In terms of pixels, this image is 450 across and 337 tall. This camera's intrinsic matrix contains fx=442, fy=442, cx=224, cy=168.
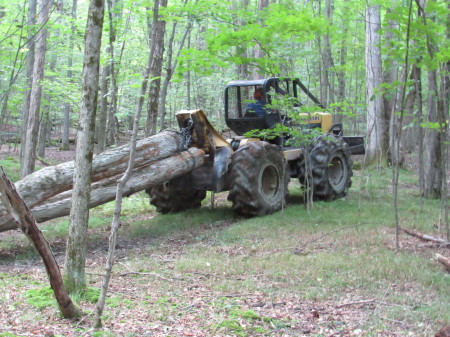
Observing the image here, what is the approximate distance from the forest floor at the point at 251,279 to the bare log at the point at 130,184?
66 cm

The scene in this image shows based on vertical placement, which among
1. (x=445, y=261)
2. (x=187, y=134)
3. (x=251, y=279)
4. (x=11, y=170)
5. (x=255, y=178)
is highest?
(x=187, y=134)

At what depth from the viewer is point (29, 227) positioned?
318cm

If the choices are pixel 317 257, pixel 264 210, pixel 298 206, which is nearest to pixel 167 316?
pixel 317 257

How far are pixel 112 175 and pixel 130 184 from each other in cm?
37

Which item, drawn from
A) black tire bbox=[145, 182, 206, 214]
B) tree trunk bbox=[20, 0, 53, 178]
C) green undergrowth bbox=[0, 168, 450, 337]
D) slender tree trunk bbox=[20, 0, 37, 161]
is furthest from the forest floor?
slender tree trunk bbox=[20, 0, 37, 161]

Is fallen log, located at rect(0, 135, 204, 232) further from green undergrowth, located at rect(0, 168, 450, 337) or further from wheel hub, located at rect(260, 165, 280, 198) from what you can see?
wheel hub, located at rect(260, 165, 280, 198)

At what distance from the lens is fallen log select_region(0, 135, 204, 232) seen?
21.5 ft

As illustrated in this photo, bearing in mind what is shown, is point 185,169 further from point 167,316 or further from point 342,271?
point 167,316

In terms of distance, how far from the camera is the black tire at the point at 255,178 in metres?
8.48

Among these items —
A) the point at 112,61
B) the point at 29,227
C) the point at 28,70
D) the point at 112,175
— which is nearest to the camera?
the point at 29,227

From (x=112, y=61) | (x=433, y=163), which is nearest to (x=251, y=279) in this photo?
(x=112, y=61)

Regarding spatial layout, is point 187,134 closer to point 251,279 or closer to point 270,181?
point 270,181

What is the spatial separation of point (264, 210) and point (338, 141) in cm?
295

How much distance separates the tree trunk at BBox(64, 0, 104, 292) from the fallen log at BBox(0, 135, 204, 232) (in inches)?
99.7
